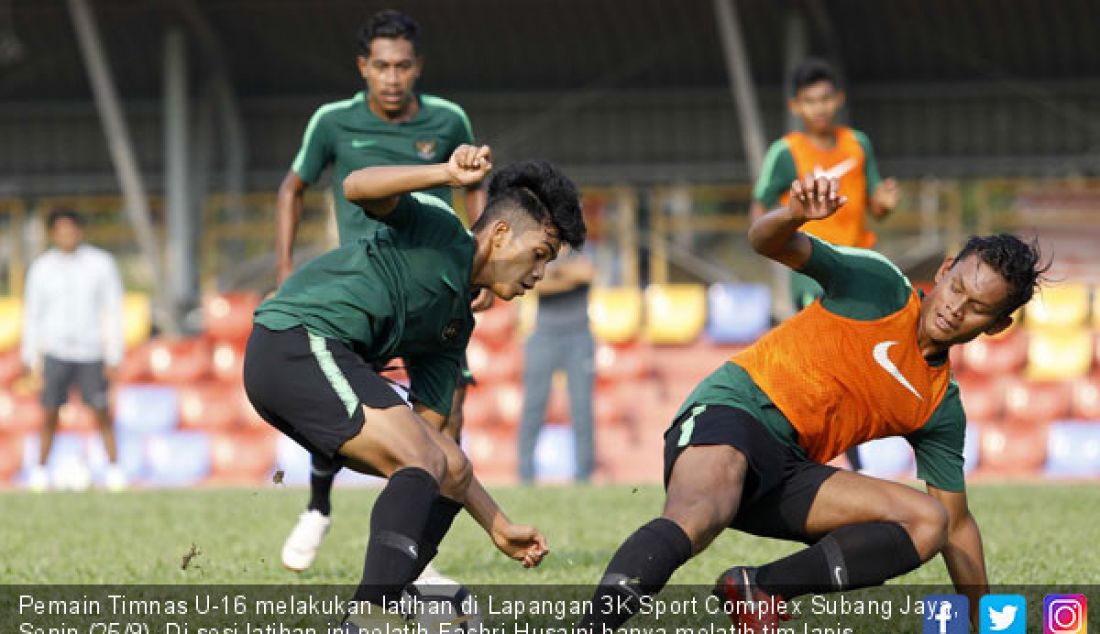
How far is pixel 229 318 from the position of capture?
62.4 feet

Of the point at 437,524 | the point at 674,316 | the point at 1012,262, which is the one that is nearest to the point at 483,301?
the point at 437,524

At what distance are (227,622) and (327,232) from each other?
61.9ft

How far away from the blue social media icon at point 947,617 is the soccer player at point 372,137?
8.04 ft

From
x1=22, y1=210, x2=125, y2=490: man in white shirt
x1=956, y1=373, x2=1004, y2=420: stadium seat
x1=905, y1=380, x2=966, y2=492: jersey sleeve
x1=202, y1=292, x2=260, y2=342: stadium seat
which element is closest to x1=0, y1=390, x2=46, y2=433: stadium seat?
x1=202, y1=292, x2=260, y2=342: stadium seat

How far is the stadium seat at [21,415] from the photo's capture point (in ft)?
59.9

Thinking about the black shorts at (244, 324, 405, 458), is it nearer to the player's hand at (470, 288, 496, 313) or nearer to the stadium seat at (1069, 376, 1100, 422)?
the player's hand at (470, 288, 496, 313)

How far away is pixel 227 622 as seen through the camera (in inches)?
204

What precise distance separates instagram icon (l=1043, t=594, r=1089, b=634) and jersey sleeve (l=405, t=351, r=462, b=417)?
1886 millimetres

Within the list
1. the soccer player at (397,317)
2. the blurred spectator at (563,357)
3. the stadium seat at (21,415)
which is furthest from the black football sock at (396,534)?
the stadium seat at (21,415)

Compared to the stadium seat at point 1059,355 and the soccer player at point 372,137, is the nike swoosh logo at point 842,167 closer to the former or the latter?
the soccer player at point 372,137

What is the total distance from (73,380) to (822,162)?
725 cm

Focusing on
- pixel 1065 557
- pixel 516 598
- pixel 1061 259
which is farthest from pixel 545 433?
pixel 516 598

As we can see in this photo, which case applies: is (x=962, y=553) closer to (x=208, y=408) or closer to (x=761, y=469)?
(x=761, y=469)

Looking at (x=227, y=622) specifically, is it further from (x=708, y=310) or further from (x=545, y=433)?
(x=708, y=310)
